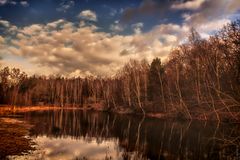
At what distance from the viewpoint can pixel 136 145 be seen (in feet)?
96.2

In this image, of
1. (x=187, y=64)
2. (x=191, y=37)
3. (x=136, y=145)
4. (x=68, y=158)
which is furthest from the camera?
(x=187, y=64)

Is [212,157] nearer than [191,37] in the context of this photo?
Yes

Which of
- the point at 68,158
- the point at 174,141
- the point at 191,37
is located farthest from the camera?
the point at 191,37

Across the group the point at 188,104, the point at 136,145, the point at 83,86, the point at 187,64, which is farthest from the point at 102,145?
the point at 83,86

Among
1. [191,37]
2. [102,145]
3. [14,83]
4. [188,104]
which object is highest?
[191,37]

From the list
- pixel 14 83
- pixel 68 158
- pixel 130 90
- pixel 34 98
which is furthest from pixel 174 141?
pixel 34 98

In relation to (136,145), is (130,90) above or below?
above

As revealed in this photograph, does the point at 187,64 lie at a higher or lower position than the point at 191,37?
lower

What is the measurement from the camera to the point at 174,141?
1258 inches

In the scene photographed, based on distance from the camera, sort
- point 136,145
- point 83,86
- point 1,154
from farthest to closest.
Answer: point 83,86
point 136,145
point 1,154

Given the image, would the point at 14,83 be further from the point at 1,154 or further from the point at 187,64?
the point at 1,154

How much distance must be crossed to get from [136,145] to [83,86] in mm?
107155

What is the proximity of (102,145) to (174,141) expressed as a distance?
371 inches

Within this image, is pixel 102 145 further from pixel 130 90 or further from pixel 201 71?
pixel 130 90
